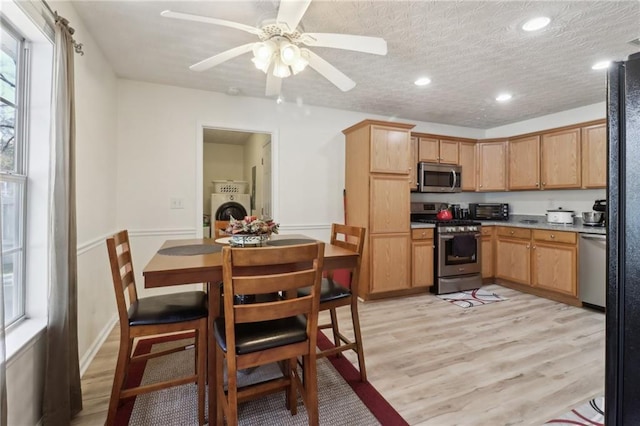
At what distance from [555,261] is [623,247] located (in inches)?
151

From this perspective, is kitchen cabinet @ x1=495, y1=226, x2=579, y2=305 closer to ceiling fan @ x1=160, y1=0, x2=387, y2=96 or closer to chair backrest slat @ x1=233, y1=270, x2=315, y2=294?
ceiling fan @ x1=160, y1=0, x2=387, y2=96

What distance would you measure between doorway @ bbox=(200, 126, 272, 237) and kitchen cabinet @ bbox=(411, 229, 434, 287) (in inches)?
92.4

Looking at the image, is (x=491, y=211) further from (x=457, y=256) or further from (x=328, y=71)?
(x=328, y=71)

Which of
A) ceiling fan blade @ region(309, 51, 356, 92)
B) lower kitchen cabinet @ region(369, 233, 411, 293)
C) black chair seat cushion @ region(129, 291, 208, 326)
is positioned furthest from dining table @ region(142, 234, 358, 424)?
lower kitchen cabinet @ region(369, 233, 411, 293)

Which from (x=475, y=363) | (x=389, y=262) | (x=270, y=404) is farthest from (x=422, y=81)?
(x=270, y=404)

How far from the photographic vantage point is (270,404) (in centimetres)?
178

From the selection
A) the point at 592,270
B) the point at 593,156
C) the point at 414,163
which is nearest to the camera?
the point at 592,270

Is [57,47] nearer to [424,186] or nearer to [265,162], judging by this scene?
[265,162]

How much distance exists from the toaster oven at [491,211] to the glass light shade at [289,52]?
13.4 feet

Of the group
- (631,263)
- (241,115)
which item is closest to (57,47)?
(241,115)

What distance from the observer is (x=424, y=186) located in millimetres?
4281

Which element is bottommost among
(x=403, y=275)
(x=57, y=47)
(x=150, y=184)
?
(x=403, y=275)

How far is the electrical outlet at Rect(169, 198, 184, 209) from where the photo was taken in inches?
132

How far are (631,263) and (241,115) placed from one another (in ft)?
11.9
